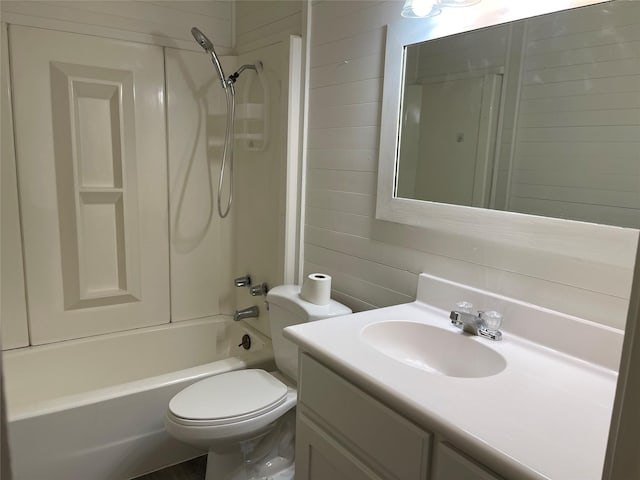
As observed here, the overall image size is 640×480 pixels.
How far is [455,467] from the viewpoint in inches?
35.4

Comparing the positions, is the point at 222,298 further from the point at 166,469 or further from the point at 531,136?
the point at 531,136

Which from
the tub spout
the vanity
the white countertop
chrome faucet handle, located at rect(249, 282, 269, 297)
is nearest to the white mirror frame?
the vanity

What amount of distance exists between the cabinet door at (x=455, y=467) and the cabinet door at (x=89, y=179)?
6.41 feet

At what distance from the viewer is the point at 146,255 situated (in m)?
2.49

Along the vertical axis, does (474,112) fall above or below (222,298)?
above

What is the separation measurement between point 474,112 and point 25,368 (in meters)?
2.20

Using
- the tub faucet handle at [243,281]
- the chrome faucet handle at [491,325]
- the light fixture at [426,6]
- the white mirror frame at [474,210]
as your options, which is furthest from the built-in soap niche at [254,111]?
the chrome faucet handle at [491,325]

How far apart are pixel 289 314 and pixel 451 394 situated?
98 centimetres

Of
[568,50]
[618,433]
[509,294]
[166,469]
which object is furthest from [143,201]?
[618,433]

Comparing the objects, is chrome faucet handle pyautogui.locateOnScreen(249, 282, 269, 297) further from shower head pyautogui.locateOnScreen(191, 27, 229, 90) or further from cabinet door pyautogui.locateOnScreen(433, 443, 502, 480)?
cabinet door pyautogui.locateOnScreen(433, 443, 502, 480)

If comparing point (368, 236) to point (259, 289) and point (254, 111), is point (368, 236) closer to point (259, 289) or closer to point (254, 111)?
point (259, 289)

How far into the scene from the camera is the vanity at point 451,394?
2.76 feet

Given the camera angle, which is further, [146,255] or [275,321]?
[146,255]

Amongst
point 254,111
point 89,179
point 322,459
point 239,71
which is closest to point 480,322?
point 322,459
